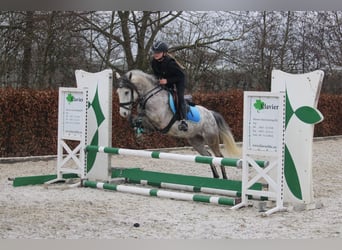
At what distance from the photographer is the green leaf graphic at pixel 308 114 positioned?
16.6 feet

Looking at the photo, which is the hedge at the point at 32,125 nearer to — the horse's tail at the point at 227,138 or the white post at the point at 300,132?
the horse's tail at the point at 227,138

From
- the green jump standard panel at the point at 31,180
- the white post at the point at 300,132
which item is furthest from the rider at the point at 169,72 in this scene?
the green jump standard panel at the point at 31,180

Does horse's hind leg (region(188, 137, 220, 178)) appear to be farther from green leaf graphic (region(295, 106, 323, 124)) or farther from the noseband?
green leaf graphic (region(295, 106, 323, 124))

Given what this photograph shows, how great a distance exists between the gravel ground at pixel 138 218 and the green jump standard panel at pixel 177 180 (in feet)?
1.23

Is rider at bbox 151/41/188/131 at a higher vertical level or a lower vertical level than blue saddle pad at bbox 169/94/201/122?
higher

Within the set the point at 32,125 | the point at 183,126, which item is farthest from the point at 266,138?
the point at 32,125

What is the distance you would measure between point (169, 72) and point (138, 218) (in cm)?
180

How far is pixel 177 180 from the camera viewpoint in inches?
235

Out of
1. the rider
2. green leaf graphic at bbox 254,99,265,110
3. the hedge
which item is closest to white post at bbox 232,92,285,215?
green leaf graphic at bbox 254,99,265,110

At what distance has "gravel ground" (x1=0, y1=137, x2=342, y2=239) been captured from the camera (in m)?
4.11

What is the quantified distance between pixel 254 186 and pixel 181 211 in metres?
0.73

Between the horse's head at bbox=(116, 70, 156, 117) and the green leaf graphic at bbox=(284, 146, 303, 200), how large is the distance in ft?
5.24

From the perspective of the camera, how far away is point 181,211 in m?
4.96

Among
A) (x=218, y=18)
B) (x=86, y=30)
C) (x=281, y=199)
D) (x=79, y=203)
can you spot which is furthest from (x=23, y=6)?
(x=281, y=199)
